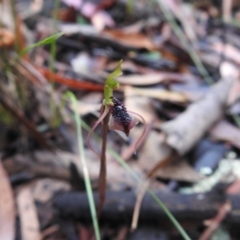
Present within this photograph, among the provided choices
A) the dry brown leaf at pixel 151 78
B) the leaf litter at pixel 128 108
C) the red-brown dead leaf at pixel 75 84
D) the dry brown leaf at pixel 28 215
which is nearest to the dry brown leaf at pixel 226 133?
the leaf litter at pixel 128 108

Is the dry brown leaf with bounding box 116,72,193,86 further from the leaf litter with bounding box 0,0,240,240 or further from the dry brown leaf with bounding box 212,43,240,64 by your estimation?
the dry brown leaf with bounding box 212,43,240,64

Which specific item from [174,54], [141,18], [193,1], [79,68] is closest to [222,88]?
[174,54]

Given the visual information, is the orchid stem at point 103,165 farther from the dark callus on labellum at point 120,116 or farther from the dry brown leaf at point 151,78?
the dry brown leaf at point 151,78

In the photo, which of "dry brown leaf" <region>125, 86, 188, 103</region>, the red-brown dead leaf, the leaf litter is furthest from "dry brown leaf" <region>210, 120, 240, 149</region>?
the red-brown dead leaf

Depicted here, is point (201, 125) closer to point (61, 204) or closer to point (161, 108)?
point (161, 108)

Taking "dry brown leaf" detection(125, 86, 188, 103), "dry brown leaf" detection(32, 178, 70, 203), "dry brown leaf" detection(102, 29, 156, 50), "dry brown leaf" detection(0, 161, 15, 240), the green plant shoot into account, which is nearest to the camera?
the green plant shoot

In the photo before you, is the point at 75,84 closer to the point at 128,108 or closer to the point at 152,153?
the point at 128,108
